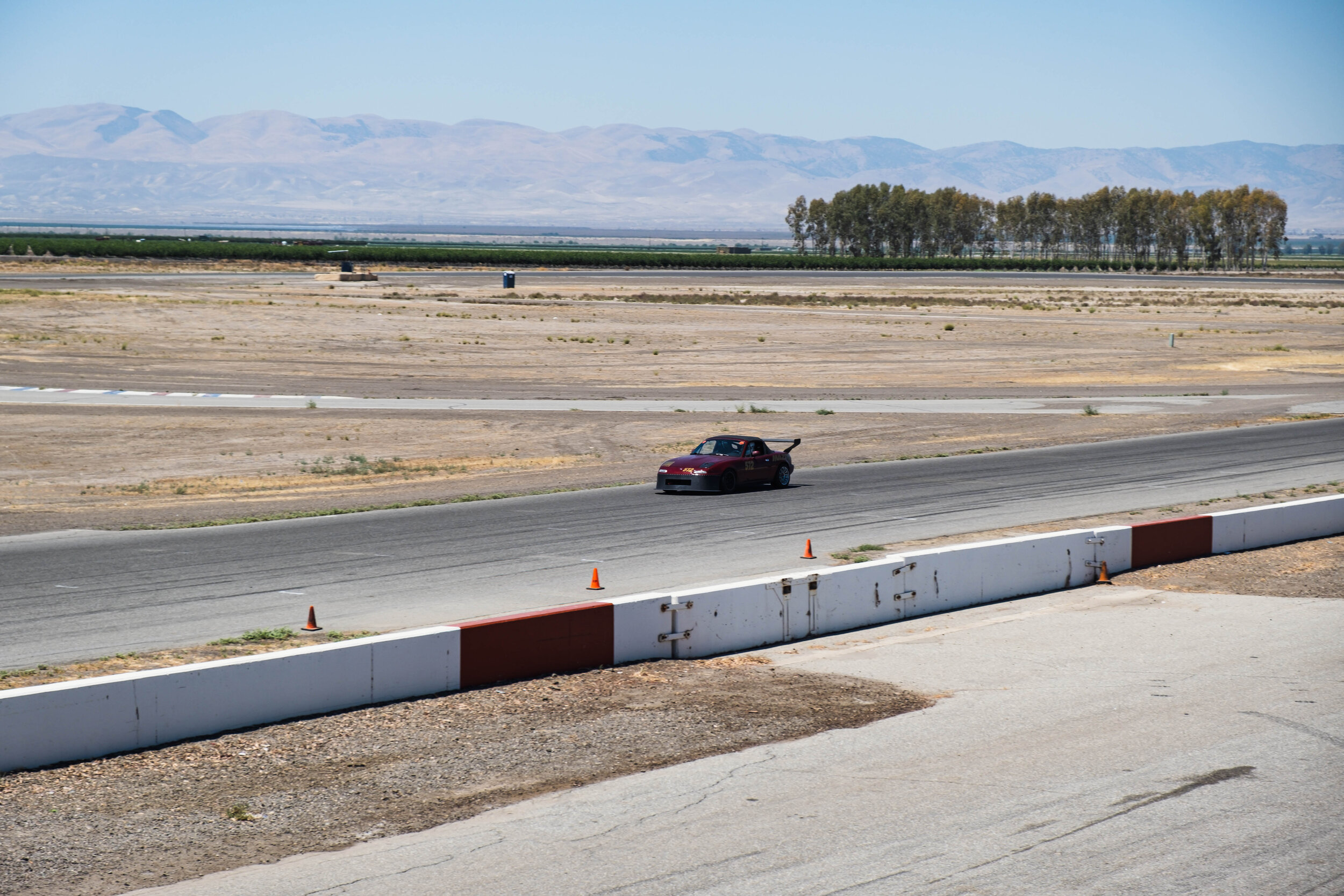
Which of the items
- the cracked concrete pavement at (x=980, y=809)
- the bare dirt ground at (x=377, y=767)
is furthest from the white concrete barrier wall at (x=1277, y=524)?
the bare dirt ground at (x=377, y=767)

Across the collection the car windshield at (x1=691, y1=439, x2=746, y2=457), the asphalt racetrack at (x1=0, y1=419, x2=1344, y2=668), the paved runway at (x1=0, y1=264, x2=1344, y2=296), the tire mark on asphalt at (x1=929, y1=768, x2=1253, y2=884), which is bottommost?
the asphalt racetrack at (x1=0, y1=419, x2=1344, y2=668)

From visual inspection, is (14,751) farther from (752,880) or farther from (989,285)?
(989,285)

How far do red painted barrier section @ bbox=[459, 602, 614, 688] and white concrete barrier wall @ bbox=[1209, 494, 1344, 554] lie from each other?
10.4 m

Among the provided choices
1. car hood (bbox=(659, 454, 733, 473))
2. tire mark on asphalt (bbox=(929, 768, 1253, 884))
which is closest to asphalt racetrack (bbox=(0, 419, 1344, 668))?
car hood (bbox=(659, 454, 733, 473))

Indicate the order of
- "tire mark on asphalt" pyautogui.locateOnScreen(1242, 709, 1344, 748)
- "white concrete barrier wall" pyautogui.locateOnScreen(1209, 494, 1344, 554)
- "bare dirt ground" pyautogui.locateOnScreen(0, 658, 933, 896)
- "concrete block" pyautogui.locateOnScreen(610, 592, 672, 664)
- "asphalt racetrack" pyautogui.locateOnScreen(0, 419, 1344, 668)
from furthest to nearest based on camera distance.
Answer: "white concrete barrier wall" pyautogui.locateOnScreen(1209, 494, 1344, 554), "asphalt racetrack" pyautogui.locateOnScreen(0, 419, 1344, 668), "concrete block" pyautogui.locateOnScreen(610, 592, 672, 664), "tire mark on asphalt" pyautogui.locateOnScreen(1242, 709, 1344, 748), "bare dirt ground" pyautogui.locateOnScreen(0, 658, 933, 896)

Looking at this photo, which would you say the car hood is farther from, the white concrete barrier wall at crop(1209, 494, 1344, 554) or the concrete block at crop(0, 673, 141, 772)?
the concrete block at crop(0, 673, 141, 772)

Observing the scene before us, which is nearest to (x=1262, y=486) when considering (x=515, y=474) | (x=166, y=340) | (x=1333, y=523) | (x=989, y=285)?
(x=1333, y=523)

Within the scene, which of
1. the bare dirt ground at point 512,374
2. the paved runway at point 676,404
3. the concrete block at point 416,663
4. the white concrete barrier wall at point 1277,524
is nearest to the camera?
the concrete block at point 416,663

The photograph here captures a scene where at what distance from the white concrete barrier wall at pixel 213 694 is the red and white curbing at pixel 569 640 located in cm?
1

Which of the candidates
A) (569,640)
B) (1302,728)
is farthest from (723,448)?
(1302,728)

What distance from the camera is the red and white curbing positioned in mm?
9297

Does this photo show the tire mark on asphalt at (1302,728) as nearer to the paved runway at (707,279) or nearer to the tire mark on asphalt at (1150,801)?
the tire mark on asphalt at (1150,801)

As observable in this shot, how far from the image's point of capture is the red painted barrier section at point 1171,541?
17.6 m

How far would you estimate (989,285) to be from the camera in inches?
4897
